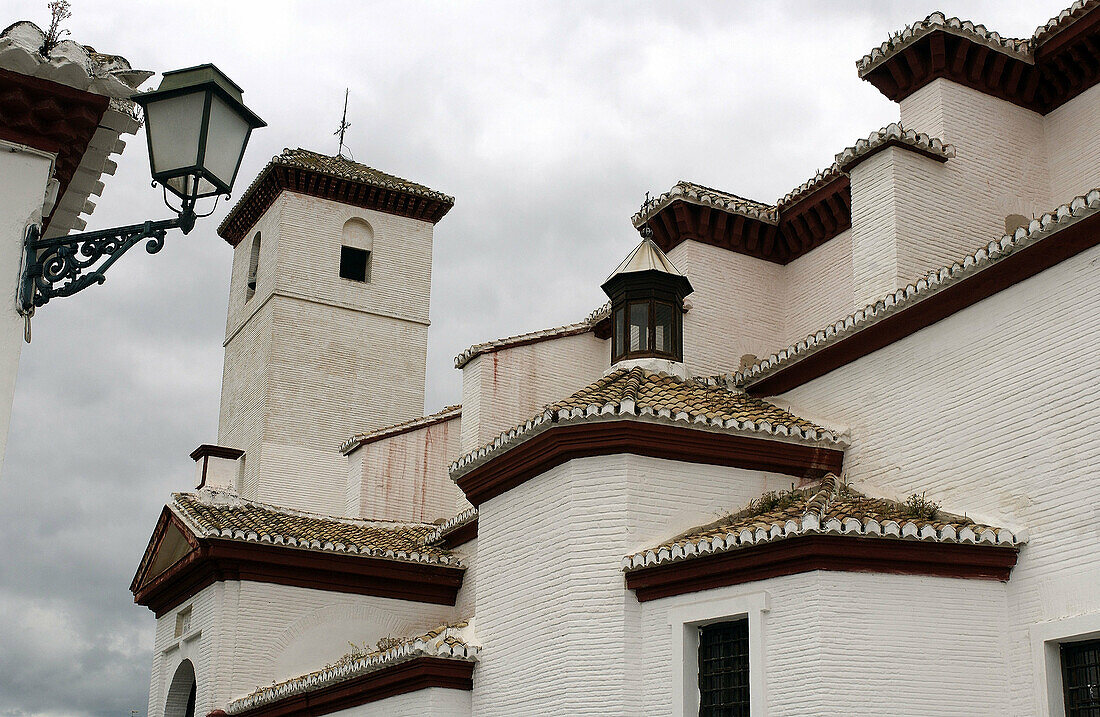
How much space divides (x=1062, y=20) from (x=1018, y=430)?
519 cm

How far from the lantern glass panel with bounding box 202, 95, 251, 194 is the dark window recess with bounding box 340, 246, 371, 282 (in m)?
21.4

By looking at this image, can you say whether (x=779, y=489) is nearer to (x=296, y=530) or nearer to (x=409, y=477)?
(x=296, y=530)

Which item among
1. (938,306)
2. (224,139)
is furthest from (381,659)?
(224,139)

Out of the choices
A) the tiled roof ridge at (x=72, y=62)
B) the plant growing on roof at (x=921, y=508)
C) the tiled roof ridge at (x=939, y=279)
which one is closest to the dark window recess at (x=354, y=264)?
the tiled roof ridge at (x=939, y=279)

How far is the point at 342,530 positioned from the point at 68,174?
10625 mm

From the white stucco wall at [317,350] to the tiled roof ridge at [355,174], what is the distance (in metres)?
0.66

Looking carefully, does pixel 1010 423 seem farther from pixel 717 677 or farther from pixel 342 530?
pixel 342 530

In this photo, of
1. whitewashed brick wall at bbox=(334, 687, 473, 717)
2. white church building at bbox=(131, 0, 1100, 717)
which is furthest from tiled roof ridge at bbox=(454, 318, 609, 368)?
whitewashed brick wall at bbox=(334, 687, 473, 717)

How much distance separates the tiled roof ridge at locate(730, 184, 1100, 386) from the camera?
958cm

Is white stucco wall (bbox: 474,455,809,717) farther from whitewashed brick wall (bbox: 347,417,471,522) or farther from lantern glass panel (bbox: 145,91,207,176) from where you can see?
whitewashed brick wall (bbox: 347,417,471,522)

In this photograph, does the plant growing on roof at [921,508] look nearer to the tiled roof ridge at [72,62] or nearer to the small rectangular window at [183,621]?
the tiled roof ridge at [72,62]

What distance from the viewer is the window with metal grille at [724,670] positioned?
1004cm

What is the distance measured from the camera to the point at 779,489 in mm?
11695

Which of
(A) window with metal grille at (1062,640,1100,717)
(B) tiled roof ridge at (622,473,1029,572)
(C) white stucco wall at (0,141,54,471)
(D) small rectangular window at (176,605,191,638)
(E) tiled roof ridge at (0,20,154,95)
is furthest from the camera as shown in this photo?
(D) small rectangular window at (176,605,191,638)
